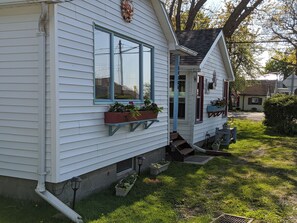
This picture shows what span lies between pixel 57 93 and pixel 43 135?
0.64 meters

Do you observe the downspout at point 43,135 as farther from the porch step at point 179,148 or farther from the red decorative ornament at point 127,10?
the porch step at point 179,148

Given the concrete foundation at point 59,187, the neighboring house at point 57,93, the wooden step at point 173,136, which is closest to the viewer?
the neighboring house at point 57,93

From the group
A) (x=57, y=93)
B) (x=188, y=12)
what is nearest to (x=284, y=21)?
(x=188, y=12)

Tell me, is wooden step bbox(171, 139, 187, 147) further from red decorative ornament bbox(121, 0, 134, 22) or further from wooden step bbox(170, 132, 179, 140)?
red decorative ornament bbox(121, 0, 134, 22)

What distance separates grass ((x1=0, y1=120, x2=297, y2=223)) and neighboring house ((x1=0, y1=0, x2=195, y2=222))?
0.35 m

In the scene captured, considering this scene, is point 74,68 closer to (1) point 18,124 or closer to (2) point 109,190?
(1) point 18,124

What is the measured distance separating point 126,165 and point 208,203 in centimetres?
214

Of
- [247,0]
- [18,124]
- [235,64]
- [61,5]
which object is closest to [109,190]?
[18,124]

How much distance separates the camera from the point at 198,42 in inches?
503

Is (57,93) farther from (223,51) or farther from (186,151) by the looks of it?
(223,51)

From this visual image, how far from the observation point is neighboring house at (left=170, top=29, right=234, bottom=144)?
36.7 feet

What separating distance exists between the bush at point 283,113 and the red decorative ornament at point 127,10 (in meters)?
12.5

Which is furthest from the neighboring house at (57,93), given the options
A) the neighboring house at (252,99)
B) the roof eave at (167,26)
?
the neighboring house at (252,99)

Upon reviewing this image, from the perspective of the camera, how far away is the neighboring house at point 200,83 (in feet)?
36.7
